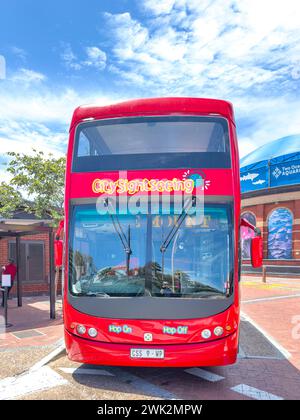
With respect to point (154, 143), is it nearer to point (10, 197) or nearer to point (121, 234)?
point (121, 234)

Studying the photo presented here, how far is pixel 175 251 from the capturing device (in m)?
5.41

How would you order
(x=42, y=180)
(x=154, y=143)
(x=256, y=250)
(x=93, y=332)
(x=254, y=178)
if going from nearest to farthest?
(x=93, y=332)
(x=154, y=143)
(x=256, y=250)
(x=42, y=180)
(x=254, y=178)

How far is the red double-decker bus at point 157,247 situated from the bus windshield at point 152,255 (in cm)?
1

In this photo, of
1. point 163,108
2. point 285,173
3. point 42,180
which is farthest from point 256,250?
point 285,173

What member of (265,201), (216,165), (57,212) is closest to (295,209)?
(265,201)

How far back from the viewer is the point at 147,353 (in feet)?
16.9

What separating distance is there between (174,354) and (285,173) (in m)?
26.9

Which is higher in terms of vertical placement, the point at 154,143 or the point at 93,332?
the point at 154,143

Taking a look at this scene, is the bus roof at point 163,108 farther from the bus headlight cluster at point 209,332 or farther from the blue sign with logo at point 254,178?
the blue sign with logo at point 254,178

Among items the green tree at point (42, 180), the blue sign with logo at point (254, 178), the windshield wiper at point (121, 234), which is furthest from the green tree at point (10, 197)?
the blue sign with logo at point (254, 178)

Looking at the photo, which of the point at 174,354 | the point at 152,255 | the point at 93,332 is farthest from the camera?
the point at 152,255

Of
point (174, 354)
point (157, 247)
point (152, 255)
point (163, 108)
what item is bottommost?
point (174, 354)

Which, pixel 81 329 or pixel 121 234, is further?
pixel 121 234
